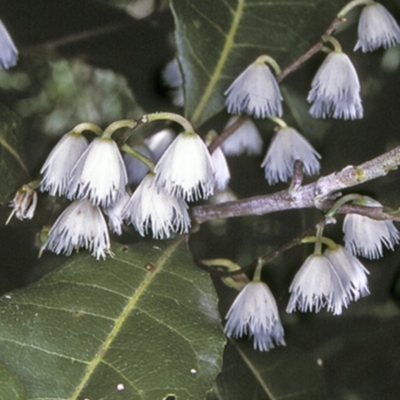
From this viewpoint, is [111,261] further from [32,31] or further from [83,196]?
[32,31]

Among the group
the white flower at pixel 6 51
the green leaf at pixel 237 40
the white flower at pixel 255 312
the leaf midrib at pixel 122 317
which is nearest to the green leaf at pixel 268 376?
the white flower at pixel 255 312

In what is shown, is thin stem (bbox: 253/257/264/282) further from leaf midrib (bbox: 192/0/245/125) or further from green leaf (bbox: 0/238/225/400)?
leaf midrib (bbox: 192/0/245/125)

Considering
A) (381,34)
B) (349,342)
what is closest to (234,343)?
(349,342)

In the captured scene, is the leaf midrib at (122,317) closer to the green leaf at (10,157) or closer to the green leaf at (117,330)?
the green leaf at (117,330)

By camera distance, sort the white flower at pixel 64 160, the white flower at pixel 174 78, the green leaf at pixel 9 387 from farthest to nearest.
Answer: the white flower at pixel 174 78
the white flower at pixel 64 160
the green leaf at pixel 9 387

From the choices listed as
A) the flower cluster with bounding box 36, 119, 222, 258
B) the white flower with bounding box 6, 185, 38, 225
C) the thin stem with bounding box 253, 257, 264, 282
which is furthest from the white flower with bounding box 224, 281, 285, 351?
the white flower with bounding box 6, 185, 38, 225

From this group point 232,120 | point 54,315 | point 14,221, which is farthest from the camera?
point 232,120
